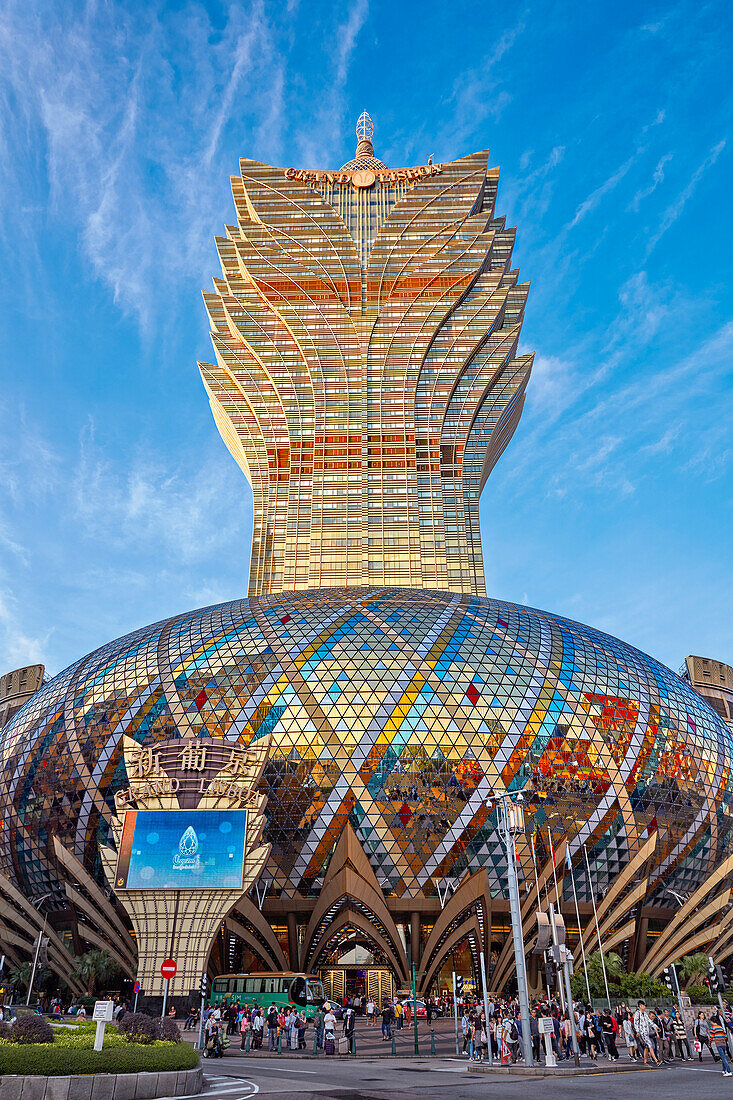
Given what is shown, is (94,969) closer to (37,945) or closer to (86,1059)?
(37,945)

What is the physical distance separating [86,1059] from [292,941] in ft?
142

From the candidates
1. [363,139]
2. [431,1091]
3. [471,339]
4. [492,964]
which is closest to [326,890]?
[492,964]

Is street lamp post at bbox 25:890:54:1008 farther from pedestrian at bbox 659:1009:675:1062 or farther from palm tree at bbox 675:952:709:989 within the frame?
palm tree at bbox 675:952:709:989

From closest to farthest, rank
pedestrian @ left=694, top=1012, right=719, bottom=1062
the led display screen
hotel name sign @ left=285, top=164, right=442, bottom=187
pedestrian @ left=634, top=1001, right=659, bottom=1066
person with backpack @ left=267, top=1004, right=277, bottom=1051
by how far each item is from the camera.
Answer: pedestrian @ left=634, top=1001, right=659, bottom=1066, pedestrian @ left=694, top=1012, right=719, bottom=1062, person with backpack @ left=267, top=1004, right=277, bottom=1051, the led display screen, hotel name sign @ left=285, top=164, right=442, bottom=187

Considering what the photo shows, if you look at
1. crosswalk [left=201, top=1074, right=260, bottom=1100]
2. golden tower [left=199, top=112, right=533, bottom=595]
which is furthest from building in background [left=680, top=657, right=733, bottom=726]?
crosswalk [left=201, top=1074, right=260, bottom=1100]

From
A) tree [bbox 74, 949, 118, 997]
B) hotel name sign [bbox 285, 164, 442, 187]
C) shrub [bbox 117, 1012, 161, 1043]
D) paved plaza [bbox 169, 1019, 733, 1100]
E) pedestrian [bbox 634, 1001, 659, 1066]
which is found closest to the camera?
paved plaza [bbox 169, 1019, 733, 1100]

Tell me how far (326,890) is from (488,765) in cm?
1389

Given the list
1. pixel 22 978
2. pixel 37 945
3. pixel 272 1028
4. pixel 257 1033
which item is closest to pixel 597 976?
pixel 272 1028

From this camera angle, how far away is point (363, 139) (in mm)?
145000

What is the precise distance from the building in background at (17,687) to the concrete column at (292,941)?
2932 inches

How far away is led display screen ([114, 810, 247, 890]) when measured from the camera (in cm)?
4628

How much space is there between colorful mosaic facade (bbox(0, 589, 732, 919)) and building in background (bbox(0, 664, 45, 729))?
5137 centimetres

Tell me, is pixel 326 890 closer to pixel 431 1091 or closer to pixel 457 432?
pixel 431 1091

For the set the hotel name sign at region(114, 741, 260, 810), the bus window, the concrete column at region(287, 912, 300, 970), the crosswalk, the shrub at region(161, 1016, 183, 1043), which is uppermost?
the hotel name sign at region(114, 741, 260, 810)
